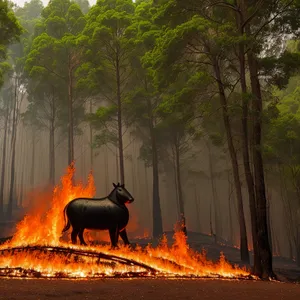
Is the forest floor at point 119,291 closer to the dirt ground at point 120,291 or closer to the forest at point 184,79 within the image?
the dirt ground at point 120,291

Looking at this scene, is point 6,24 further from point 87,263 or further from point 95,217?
point 87,263

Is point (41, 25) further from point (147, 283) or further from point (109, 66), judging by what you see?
point (147, 283)

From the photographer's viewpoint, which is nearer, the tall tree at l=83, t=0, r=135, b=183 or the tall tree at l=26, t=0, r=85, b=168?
the tall tree at l=83, t=0, r=135, b=183

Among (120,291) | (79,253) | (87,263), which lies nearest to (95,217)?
(79,253)

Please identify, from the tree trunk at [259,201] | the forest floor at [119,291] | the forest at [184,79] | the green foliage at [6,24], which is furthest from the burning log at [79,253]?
the green foliage at [6,24]

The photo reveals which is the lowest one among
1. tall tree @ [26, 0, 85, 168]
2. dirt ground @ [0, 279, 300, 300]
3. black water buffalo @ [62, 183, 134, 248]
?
dirt ground @ [0, 279, 300, 300]

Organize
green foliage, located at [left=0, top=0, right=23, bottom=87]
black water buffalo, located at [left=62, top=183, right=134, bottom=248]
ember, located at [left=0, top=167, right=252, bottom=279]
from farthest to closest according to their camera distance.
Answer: green foliage, located at [left=0, top=0, right=23, bottom=87], black water buffalo, located at [left=62, top=183, right=134, bottom=248], ember, located at [left=0, top=167, right=252, bottom=279]

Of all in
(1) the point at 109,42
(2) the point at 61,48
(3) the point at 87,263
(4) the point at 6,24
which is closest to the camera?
(3) the point at 87,263

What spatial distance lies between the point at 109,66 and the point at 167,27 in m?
7.33

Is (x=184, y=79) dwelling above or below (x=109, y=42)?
below

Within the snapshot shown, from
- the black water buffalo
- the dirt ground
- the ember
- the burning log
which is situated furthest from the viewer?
the black water buffalo

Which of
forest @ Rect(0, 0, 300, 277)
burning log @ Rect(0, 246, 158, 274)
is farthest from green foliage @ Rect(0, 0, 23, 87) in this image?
burning log @ Rect(0, 246, 158, 274)

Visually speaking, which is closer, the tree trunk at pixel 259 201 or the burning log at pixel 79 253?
the burning log at pixel 79 253

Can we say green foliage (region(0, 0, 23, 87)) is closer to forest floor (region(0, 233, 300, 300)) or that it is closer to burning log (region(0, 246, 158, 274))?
burning log (region(0, 246, 158, 274))
